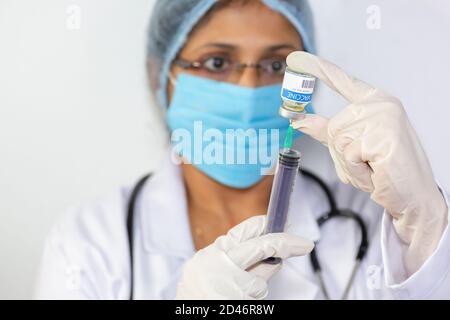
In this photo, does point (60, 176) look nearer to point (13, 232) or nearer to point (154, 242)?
point (13, 232)

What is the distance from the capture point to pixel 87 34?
1251mm

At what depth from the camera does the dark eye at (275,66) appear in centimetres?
116

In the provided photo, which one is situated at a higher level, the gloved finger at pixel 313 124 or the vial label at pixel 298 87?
the vial label at pixel 298 87

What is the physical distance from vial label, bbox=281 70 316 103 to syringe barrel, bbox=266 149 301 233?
0.12 metres

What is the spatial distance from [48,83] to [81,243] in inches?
14.6

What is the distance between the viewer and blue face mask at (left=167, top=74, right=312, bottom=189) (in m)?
1.14

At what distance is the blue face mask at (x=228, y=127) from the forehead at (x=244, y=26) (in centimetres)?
9

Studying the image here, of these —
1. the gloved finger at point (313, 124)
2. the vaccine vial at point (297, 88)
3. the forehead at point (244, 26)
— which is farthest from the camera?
the forehead at point (244, 26)

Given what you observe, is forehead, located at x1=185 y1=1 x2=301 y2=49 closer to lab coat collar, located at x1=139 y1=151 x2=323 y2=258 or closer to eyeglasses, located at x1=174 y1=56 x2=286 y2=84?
eyeglasses, located at x1=174 y1=56 x2=286 y2=84

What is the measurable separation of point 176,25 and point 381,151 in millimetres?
524

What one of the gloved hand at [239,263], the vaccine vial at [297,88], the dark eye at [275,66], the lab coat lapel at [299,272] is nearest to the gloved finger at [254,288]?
the gloved hand at [239,263]

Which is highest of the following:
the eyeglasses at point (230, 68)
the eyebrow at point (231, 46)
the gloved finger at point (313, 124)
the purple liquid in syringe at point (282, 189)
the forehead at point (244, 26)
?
the forehead at point (244, 26)

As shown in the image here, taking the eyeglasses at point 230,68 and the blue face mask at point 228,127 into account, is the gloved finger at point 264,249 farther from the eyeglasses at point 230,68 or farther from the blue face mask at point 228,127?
the eyeglasses at point 230,68
